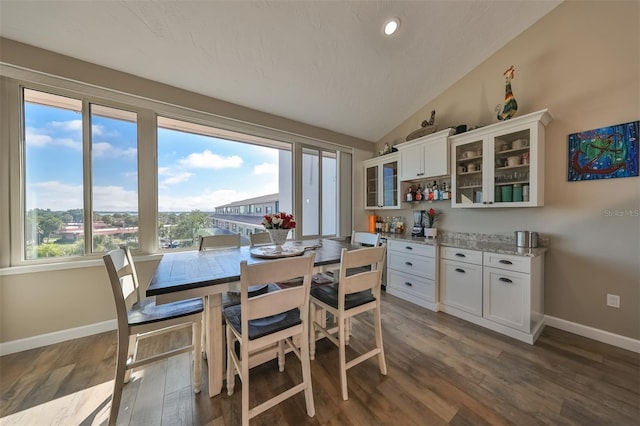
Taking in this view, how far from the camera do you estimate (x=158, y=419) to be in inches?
51.3

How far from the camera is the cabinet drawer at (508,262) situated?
2050 mm

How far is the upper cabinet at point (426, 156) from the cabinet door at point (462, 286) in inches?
46.4

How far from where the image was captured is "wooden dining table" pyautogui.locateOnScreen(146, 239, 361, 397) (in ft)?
3.92

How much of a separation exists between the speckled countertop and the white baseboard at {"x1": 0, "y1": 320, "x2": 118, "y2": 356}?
3.40 meters

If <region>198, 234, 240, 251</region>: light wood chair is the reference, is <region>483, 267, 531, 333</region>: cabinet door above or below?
below

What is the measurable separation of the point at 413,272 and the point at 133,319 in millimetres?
2831

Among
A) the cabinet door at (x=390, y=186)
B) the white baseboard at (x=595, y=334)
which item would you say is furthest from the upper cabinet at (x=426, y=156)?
the white baseboard at (x=595, y=334)

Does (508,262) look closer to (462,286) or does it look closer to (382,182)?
(462,286)

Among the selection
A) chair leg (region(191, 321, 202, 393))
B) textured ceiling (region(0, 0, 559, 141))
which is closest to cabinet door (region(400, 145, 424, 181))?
textured ceiling (region(0, 0, 559, 141))

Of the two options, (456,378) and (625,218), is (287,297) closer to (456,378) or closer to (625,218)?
(456,378)

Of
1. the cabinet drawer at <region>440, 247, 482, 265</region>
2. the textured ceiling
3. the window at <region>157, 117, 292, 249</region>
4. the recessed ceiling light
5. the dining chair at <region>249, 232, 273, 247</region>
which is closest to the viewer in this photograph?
the textured ceiling

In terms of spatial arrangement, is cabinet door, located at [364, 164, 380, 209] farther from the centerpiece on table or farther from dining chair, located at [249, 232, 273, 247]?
the centerpiece on table

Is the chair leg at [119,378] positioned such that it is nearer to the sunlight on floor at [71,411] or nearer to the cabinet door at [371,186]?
the sunlight on floor at [71,411]

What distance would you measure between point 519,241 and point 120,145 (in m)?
4.37
